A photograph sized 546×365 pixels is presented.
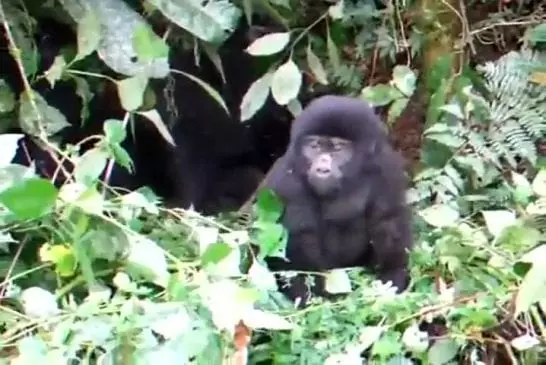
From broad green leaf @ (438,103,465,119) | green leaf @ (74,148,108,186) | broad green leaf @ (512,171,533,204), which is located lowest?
broad green leaf @ (512,171,533,204)

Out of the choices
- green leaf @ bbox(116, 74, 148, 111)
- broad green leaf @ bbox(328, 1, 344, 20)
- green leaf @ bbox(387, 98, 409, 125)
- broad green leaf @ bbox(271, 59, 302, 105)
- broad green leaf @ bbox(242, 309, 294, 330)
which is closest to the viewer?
broad green leaf @ bbox(242, 309, 294, 330)

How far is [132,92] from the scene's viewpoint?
12.3 feet

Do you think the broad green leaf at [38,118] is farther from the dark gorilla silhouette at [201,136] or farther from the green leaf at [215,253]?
the green leaf at [215,253]

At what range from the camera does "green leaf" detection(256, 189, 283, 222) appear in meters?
3.54

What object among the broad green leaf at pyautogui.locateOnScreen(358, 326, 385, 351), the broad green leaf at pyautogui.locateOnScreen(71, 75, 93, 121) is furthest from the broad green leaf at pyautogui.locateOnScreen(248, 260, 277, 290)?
the broad green leaf at pyautogui.locateOnScreen(71, 75, 93, 121)

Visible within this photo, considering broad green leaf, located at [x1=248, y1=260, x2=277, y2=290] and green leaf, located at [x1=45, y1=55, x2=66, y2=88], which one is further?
green leaf, located at [x1=45, y1=55, x2=66, y2=88]

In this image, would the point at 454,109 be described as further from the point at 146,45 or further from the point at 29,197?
the point at 29,197

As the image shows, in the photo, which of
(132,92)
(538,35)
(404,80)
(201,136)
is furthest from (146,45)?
(538,35)

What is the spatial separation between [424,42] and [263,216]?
1507 millimetres

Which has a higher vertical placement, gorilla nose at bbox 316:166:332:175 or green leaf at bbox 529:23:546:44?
green leaf at bbox 529:23:546:44

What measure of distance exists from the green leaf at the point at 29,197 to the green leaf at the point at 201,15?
124cm

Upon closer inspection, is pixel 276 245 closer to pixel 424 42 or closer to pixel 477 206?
pixel 477 206

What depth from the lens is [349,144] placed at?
366cm

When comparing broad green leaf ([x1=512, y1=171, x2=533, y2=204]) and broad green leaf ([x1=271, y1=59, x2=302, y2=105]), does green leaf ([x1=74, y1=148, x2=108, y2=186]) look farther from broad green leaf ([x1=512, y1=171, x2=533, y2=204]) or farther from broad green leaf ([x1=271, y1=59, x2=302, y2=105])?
broad green leaf ([x1=512, y1=171, x2=533, y2=204])
